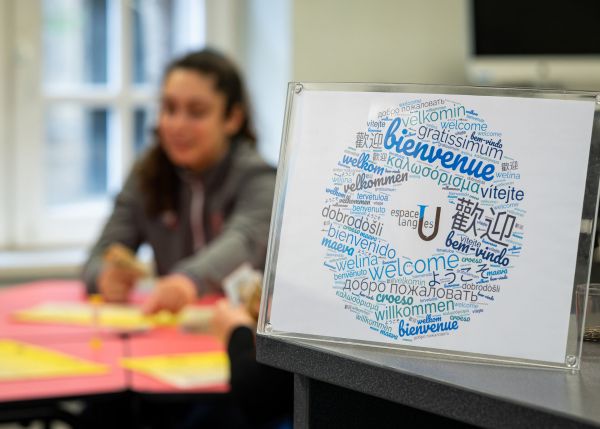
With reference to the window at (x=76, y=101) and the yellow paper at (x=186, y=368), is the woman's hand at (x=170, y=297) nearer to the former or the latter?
the yellow paper at (x=186, y=368)

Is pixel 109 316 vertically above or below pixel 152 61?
below

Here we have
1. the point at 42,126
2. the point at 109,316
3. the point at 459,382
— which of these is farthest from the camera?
the point at 42,126

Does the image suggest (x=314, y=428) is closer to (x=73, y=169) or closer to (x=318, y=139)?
(x=318, y=139)

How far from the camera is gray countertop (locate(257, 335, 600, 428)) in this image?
2.01 feet

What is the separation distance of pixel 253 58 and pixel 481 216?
3.18 meters

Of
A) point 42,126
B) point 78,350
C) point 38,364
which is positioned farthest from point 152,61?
point 38,364

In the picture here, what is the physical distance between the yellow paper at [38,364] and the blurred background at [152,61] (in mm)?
1516

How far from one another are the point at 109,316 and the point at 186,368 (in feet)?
1.80

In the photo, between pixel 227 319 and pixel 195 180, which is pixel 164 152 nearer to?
pixel 195 180

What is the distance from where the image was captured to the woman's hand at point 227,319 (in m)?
1.88

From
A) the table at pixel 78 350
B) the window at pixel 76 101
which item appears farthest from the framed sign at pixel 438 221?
the window at pixel 76 101

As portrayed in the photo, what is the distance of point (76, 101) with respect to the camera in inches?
144

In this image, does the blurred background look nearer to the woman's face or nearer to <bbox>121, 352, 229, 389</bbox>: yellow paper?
the woman's face

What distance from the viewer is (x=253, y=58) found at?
12.6 feet
